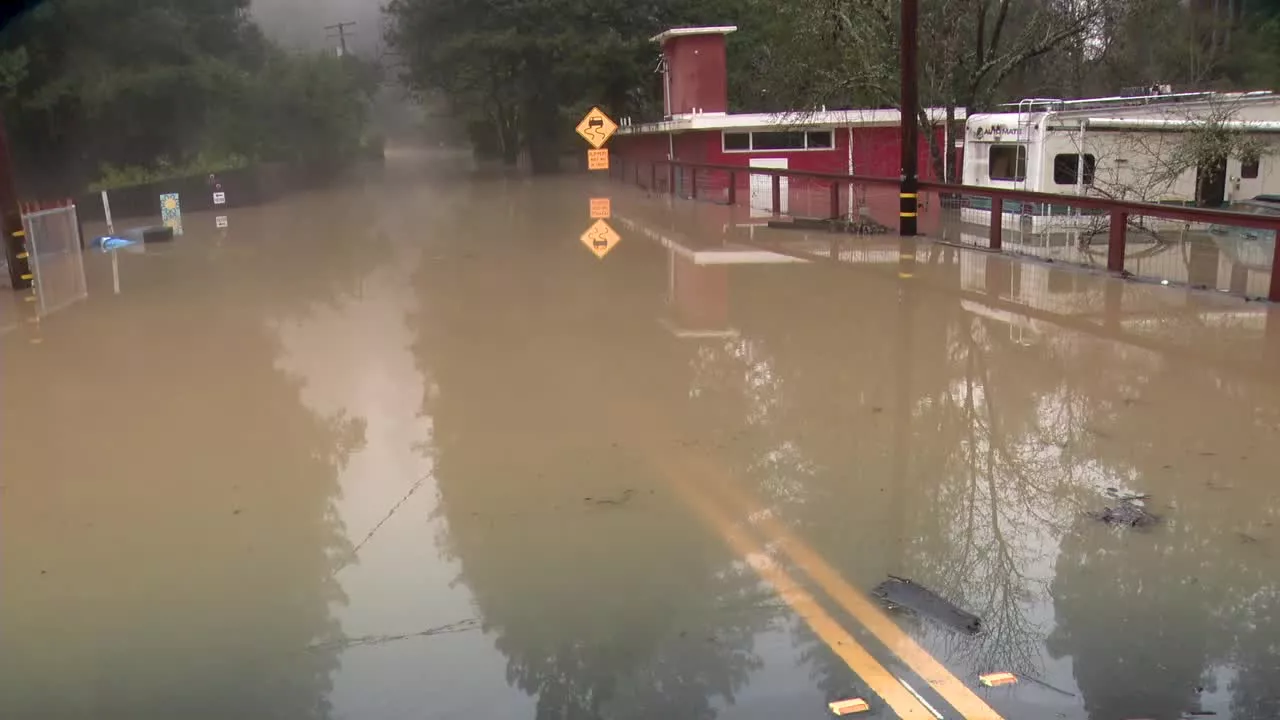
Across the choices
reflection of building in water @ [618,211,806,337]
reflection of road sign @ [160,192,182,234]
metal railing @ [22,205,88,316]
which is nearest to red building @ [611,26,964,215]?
reflection of building in water @ [618,211,806,337]

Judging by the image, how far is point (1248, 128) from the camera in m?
17.6

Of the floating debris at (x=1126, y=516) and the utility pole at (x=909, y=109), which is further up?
the utility pole at (x=909, y=109)

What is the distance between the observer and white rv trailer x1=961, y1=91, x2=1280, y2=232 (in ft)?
58.6

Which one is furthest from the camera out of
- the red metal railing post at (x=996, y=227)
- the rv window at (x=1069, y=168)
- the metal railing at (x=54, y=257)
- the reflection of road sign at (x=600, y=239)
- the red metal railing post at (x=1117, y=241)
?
the rv window at (x=1069, y=168)

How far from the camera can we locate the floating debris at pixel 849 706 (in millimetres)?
3676

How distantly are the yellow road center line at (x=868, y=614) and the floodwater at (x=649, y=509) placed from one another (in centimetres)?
1

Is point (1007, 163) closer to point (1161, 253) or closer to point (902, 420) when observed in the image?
point (1161, 253)

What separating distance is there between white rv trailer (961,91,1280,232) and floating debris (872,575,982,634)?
14.6 m

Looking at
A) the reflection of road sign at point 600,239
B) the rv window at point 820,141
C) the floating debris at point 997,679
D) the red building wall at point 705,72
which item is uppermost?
the red building wall at point 705,72

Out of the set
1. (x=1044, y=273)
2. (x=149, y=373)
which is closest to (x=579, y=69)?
(x=1044, y=273)

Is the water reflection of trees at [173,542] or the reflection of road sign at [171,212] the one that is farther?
the reflection of road sign at [171,212]

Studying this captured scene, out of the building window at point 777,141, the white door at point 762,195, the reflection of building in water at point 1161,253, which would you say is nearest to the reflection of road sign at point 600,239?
the white door at point 762,195

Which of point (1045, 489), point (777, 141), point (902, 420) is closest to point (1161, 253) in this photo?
point (902, 420)

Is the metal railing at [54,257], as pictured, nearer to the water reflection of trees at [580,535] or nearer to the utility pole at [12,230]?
the utility pole at [12,230]
